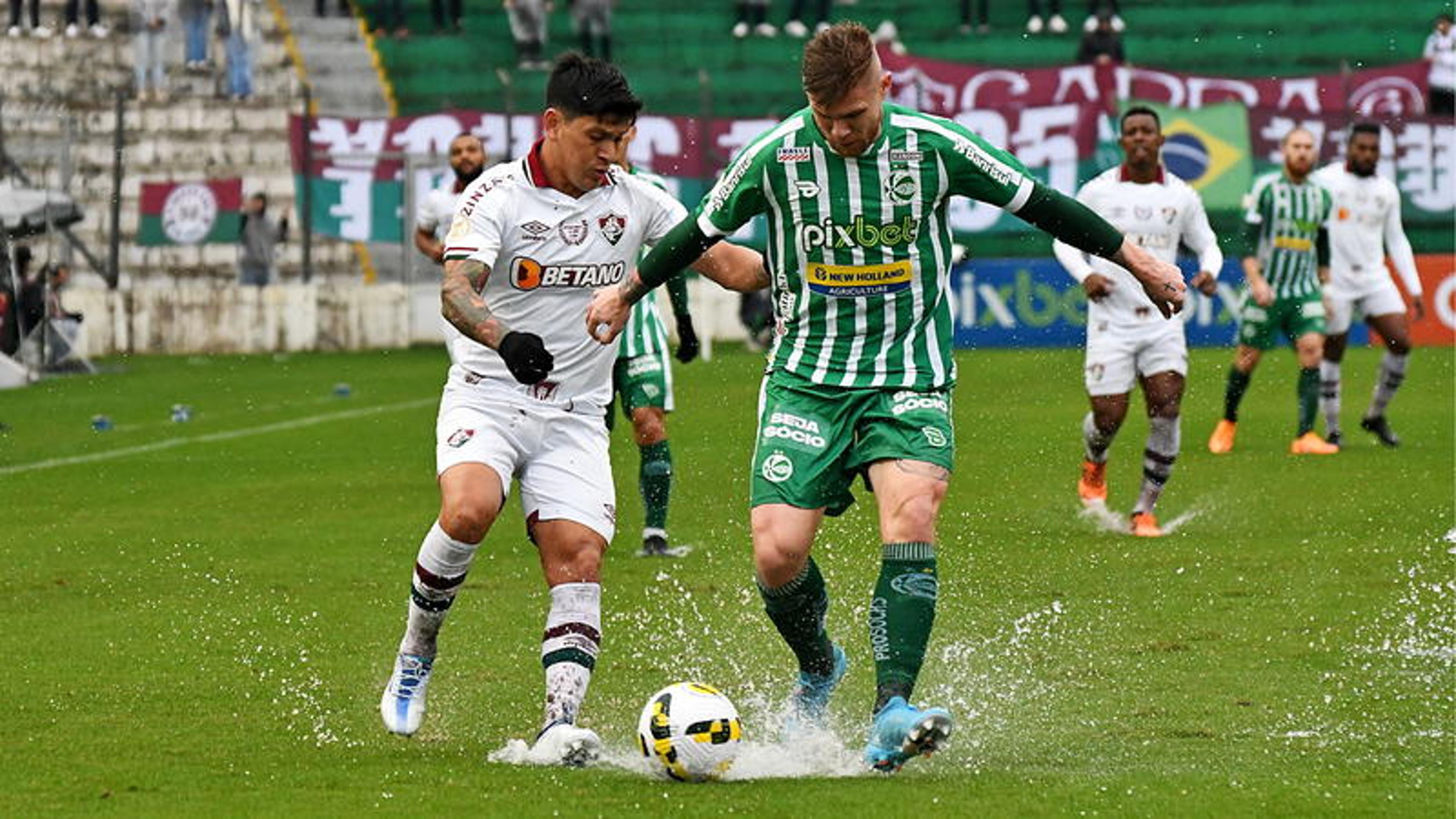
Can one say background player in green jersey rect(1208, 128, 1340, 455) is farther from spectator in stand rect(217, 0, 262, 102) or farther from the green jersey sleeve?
spectator in stand rect(217, 0, 262, 102)

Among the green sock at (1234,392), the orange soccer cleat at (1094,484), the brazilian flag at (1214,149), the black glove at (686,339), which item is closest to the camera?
the black glove at (686,339)

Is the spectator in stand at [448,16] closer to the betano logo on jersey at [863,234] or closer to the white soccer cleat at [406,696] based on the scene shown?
the white soccer cleat at [406,696]

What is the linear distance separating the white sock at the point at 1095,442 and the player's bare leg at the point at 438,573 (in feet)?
22.4

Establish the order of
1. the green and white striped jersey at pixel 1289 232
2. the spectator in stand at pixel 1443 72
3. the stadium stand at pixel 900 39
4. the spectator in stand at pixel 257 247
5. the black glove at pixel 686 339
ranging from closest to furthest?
the black glove at pixel 686 339, the green and white striped jersey at pixel 1289 232, the spectator in stand at pixel 257 247, the spectator in stand at pixel 1443 72, the stadium stand at pixel 900 39

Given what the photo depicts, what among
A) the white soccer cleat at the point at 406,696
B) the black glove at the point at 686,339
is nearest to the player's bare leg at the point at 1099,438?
the black glove at the point at 686,339

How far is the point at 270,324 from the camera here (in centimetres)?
3112

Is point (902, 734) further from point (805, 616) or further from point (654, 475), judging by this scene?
point (654, 475)

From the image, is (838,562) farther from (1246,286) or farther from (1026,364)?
(1026,364)

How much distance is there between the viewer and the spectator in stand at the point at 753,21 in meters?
36.4

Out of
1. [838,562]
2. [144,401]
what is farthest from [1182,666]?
[144,401]

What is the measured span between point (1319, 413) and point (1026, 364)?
5.79 metres

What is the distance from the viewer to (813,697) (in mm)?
7926

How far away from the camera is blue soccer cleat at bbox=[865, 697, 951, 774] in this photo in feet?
21.9

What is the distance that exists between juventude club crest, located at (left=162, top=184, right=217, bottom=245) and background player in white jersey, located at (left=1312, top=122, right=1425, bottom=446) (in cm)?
1673
